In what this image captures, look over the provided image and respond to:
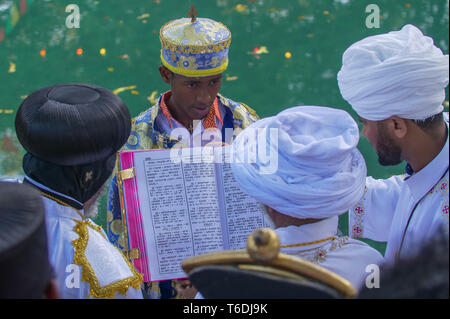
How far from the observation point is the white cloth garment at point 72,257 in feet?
6.53

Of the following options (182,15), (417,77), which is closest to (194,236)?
(417,77)

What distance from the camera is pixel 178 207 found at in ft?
8.11

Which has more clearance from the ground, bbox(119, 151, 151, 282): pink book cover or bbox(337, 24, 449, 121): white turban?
bbox(337, 24, 449, 121): white turban

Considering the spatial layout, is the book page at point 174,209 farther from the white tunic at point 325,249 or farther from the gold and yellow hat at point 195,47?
the gold and yellow hat at point 195,47

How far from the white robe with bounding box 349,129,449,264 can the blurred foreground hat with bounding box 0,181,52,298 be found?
1377 millimetres

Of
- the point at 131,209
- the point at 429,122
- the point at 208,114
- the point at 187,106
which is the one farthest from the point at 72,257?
the point at 429,122

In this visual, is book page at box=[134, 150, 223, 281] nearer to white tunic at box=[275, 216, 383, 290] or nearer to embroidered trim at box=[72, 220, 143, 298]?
embroidered trim at box=[72, 220, 143, 298]

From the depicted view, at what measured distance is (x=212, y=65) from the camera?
117 inches

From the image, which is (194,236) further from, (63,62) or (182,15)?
(182,15)

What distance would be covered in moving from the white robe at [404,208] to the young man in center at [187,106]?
916mm

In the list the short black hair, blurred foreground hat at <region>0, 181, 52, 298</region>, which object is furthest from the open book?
blurred foreground hat at <region>0, 181, 52, 298</region>

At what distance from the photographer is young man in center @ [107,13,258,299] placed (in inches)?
114

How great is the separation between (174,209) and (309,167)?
0.85 metres

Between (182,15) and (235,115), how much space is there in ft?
12.6
